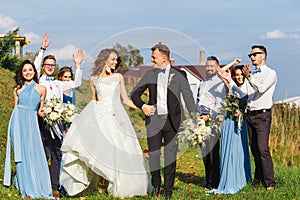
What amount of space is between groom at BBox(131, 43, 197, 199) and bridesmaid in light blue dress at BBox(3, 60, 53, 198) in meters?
1.50

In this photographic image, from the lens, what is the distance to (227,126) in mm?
8344

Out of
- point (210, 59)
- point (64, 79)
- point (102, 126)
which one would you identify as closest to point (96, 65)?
point (102, 126)

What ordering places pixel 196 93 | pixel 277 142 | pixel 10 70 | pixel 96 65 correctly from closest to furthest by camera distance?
pixel 96 65 < pixel 196 93 < pixel 277 142 < pixel 10 70

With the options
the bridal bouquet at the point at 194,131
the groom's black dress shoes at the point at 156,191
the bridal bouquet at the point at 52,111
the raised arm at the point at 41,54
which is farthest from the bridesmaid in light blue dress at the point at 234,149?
the raised arm at the point at 41,54

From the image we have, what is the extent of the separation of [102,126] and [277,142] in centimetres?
878

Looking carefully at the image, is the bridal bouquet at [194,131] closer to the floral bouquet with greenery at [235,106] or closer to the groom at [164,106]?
the groom at [164,106]

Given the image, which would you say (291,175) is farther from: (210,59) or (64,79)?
(64,79)

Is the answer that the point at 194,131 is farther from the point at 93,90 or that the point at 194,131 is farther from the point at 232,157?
the point at 93,90

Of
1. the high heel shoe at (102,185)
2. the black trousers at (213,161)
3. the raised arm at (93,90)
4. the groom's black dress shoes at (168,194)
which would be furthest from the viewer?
the black trousers at (213,161)

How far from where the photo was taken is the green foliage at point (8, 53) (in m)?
24.6

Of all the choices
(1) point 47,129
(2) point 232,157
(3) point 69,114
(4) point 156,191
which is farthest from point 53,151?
(2) point 232,157

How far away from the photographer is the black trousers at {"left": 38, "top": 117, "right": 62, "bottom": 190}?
8125mm

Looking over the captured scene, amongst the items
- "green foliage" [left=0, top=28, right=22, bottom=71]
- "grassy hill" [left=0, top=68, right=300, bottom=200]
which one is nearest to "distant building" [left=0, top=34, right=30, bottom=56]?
"green foliage" [left=0, top=28, right=22, bottom=71]

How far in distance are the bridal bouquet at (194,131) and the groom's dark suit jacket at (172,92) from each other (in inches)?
6.2
